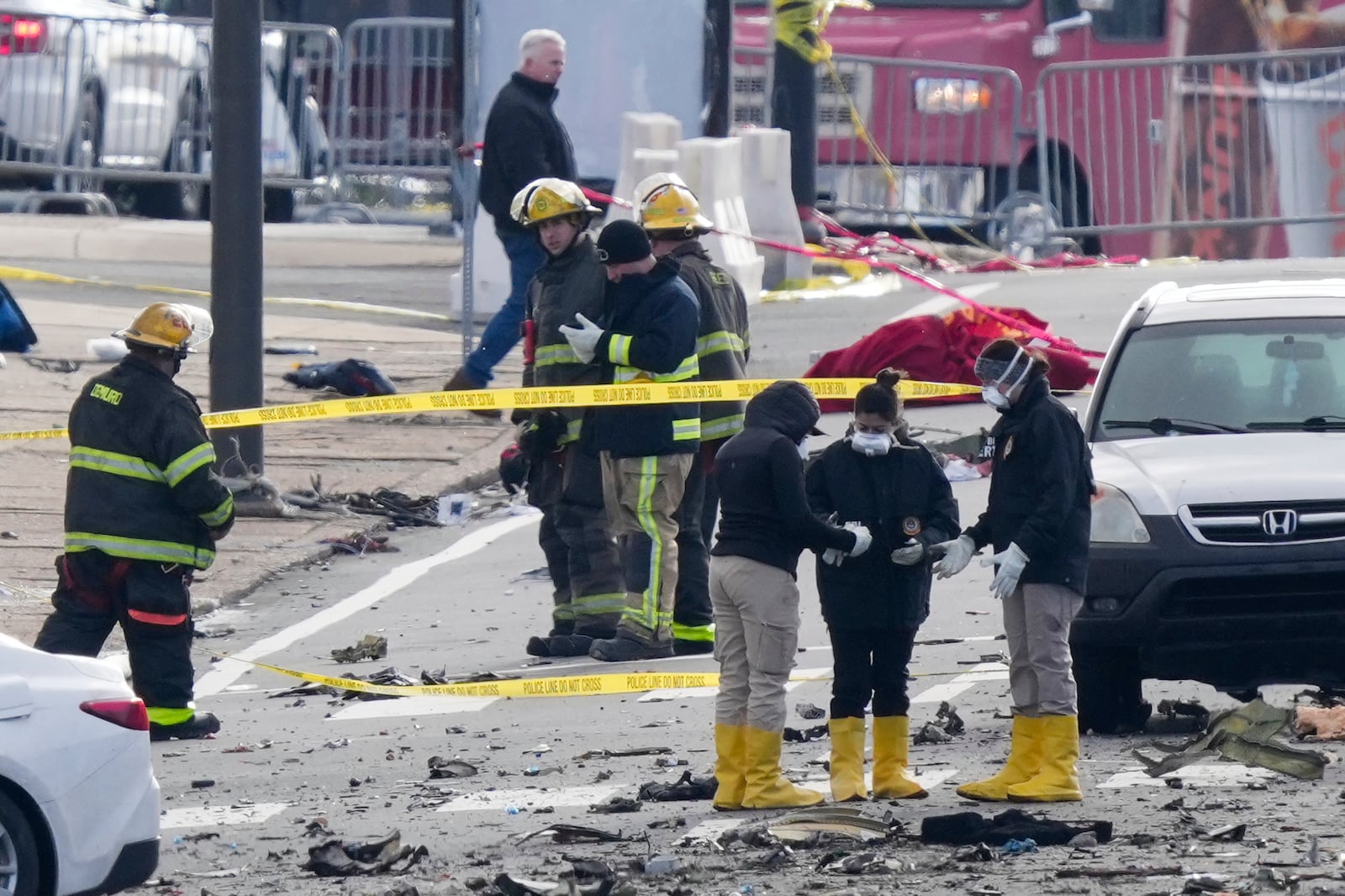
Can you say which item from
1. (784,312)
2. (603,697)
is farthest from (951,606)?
(784,312)

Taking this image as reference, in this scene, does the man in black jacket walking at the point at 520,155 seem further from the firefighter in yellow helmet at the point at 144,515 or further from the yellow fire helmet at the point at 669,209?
the firefighter in yellow helmet at the point at 144,515

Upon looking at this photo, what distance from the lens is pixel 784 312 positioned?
1847cm

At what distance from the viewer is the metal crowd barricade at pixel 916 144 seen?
22453mm

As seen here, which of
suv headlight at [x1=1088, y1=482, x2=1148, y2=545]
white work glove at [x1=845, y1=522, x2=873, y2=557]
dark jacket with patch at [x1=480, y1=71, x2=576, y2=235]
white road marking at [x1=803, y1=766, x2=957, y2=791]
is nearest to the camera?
white work glove at [x1=845, y1=522, x2=873, y2=557]

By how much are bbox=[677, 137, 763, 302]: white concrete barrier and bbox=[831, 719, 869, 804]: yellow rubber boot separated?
10086 mm

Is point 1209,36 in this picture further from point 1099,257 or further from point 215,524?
point 215,524

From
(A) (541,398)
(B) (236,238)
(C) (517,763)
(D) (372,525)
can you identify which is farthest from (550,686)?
(B) (236,238)

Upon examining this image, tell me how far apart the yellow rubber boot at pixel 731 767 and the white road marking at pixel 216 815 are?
4.43 ft

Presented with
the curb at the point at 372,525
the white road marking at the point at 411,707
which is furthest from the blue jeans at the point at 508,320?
the white road marking at the point at 411,707

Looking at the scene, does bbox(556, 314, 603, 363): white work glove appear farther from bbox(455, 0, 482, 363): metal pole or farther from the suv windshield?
bbox(455, 0, 482, 363): metal pole

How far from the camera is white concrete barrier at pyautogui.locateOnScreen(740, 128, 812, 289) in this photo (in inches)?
763

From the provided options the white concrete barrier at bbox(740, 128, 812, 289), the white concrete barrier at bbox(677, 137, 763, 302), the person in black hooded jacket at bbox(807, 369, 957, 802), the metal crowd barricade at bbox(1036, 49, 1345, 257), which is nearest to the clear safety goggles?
the person in black hooded jacket at bbox(807, 369, 957, 802)

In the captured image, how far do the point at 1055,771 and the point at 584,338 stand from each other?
301 centimetres

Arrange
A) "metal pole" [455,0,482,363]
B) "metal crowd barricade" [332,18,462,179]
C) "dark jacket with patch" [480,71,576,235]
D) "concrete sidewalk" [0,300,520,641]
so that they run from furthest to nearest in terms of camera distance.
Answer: "metal crowd barricade" [332,18,462,179] < "metal pole" [455,0,482,363] < "dark jacket with patch" [480,71,576,235] < "concrete sidewalk" [0,300,520,641]
